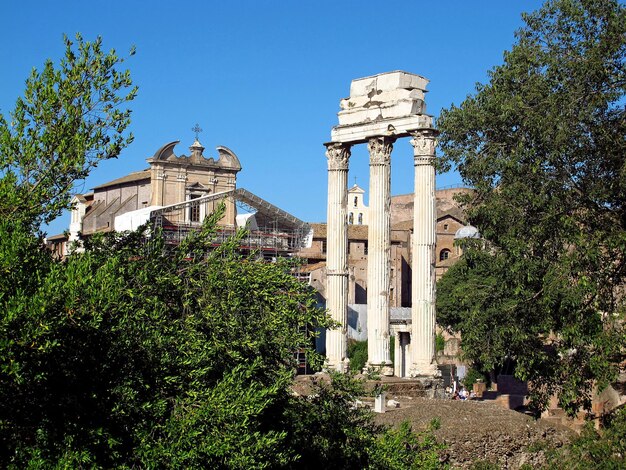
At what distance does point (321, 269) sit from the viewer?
44.3 meters

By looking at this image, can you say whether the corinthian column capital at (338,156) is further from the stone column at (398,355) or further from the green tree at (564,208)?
the stone column at (398,355)

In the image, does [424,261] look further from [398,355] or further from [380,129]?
[398,355]

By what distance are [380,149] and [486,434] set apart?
7898 millimetres

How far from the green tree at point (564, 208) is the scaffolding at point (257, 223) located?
22.6m

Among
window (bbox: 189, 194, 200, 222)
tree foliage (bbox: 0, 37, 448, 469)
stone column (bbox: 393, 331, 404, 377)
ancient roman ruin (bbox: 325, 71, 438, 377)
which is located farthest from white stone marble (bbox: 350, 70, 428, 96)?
window (bbox: 189, 194, 200, 222)

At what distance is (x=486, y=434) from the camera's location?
1858 centimetres

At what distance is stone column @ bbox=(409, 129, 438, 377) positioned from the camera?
23266 millimetres

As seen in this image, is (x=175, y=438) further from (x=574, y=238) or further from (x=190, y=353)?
(x=574, y=238)

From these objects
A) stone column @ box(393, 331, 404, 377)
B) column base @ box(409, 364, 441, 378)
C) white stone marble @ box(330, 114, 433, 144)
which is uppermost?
white stone marble @ box(330, 114, 433, 144)

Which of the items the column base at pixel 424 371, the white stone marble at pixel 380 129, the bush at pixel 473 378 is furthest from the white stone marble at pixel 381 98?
the bush at pixel 473 378

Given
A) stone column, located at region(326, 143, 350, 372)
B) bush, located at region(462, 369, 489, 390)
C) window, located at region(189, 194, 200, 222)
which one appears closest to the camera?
stone column, located at region(326, 143, 350, 372)

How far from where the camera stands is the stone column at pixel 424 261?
23266mm

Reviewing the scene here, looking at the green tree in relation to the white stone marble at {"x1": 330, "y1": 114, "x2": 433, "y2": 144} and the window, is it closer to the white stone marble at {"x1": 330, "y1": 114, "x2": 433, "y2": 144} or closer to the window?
the white stone marble at {"x1": 330, "y1": 114, "x2": 433, "y2": 144}

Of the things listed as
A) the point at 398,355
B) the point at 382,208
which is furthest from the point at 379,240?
the point at 398,355
